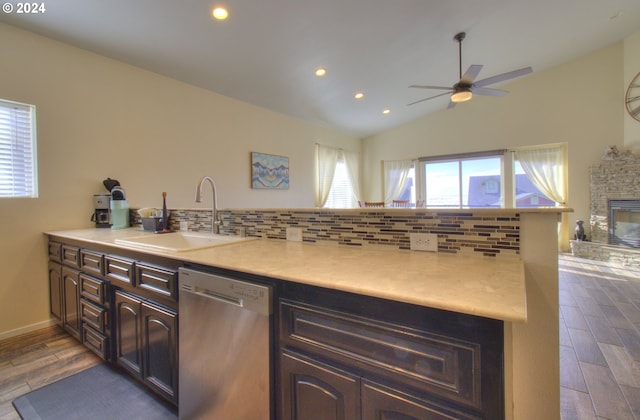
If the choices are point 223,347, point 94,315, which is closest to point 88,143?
point 94,315

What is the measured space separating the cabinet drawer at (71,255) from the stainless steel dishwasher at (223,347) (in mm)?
1327

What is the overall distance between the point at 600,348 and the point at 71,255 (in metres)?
4.00

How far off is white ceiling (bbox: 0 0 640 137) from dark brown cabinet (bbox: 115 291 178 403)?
2285mm

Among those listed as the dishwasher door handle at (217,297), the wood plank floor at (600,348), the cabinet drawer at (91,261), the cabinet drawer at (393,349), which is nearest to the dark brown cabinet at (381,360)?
the cabinet drawer at (393,349)

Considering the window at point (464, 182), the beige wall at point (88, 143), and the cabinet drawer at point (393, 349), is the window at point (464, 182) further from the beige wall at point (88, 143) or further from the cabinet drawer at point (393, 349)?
the cabinet drawer at point (393, 349)

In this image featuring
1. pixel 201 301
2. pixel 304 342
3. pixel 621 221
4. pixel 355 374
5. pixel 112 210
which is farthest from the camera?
pixel 621 221

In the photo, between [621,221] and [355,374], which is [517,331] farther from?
Result: [621,221]

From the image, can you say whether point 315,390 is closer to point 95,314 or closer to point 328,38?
point 95,314

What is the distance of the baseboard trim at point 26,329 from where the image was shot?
2328 millimetres

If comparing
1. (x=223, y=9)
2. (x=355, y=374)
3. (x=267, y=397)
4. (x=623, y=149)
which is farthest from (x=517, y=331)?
(x=623, y=149)

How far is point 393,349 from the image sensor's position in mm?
768

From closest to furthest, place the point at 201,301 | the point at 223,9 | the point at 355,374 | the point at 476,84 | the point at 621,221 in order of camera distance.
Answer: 1. the point at 355,374
2. the point at 201,301
3. the point at 223,9
4. the point at 476,84
5. the point at 621,221

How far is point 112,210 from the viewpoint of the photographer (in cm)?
254

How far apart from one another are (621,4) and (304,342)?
5444 mm
